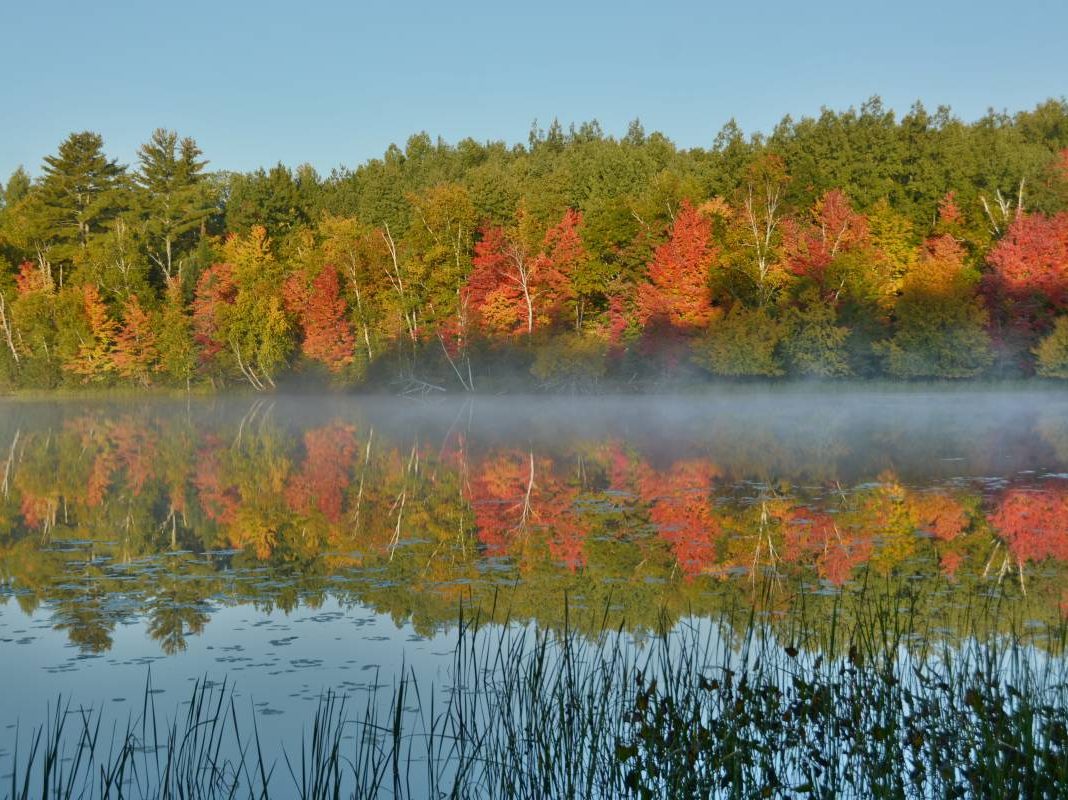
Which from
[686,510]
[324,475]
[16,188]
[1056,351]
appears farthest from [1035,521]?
[16,188]

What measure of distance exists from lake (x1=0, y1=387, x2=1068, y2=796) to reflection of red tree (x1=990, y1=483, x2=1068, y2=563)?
56 millimetres

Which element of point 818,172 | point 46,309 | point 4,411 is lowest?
point 4,411

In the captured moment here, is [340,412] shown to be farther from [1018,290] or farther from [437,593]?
[437,593]

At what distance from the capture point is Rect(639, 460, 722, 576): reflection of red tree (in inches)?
413

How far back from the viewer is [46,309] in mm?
59844

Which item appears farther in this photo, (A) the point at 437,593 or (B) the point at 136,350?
(B) the point at 136,350

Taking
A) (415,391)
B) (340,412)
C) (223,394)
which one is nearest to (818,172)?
(415,391)

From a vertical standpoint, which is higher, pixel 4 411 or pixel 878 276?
pixel 878 276

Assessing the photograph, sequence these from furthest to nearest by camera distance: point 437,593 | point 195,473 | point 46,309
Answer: point 46,309
point 195,473
point 437,593

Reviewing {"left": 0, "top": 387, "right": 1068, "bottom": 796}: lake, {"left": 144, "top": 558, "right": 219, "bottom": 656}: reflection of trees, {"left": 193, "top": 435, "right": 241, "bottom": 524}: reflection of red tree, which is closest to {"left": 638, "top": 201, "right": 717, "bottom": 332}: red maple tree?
{"left": 0, "top": 387, "right": 1068, "bottom": 796}: lake

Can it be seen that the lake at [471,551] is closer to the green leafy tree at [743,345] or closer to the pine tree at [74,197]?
the green leafy tree at [743,345]

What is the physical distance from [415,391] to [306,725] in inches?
1665

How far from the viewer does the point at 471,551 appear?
36.5 feet

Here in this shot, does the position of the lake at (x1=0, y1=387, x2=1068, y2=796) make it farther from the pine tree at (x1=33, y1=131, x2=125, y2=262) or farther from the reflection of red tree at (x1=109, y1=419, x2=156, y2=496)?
the pine tree at (x1=33, y1=131, x2=125, y2=262)
